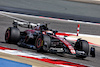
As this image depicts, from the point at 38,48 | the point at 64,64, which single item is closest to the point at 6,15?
the point at 38,48

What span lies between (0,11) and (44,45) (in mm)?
11420

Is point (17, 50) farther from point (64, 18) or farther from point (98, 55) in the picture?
point (64, 18)

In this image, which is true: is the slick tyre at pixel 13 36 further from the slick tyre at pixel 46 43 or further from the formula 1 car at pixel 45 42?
the slick tyre at pixel 46 43

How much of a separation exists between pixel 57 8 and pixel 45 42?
12.4 m

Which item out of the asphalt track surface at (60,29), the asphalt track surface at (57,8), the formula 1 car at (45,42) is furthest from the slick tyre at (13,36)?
the asphalt track surface at (57,8)

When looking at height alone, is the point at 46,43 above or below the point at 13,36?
below

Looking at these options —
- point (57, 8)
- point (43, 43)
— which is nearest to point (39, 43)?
point (43, 43)

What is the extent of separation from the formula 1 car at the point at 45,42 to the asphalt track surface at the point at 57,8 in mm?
9700

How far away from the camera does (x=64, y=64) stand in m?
10.4

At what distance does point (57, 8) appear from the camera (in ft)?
76.1

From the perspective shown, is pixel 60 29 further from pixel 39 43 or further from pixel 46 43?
pixel 46 43

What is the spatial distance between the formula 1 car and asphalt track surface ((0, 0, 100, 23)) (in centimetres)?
970

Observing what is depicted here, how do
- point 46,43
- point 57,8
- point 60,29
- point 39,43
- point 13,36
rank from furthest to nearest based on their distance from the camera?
point 57,8, point 60,29, point 13,36, point 39,43, point 46,43

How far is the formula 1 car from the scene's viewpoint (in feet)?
36.8
